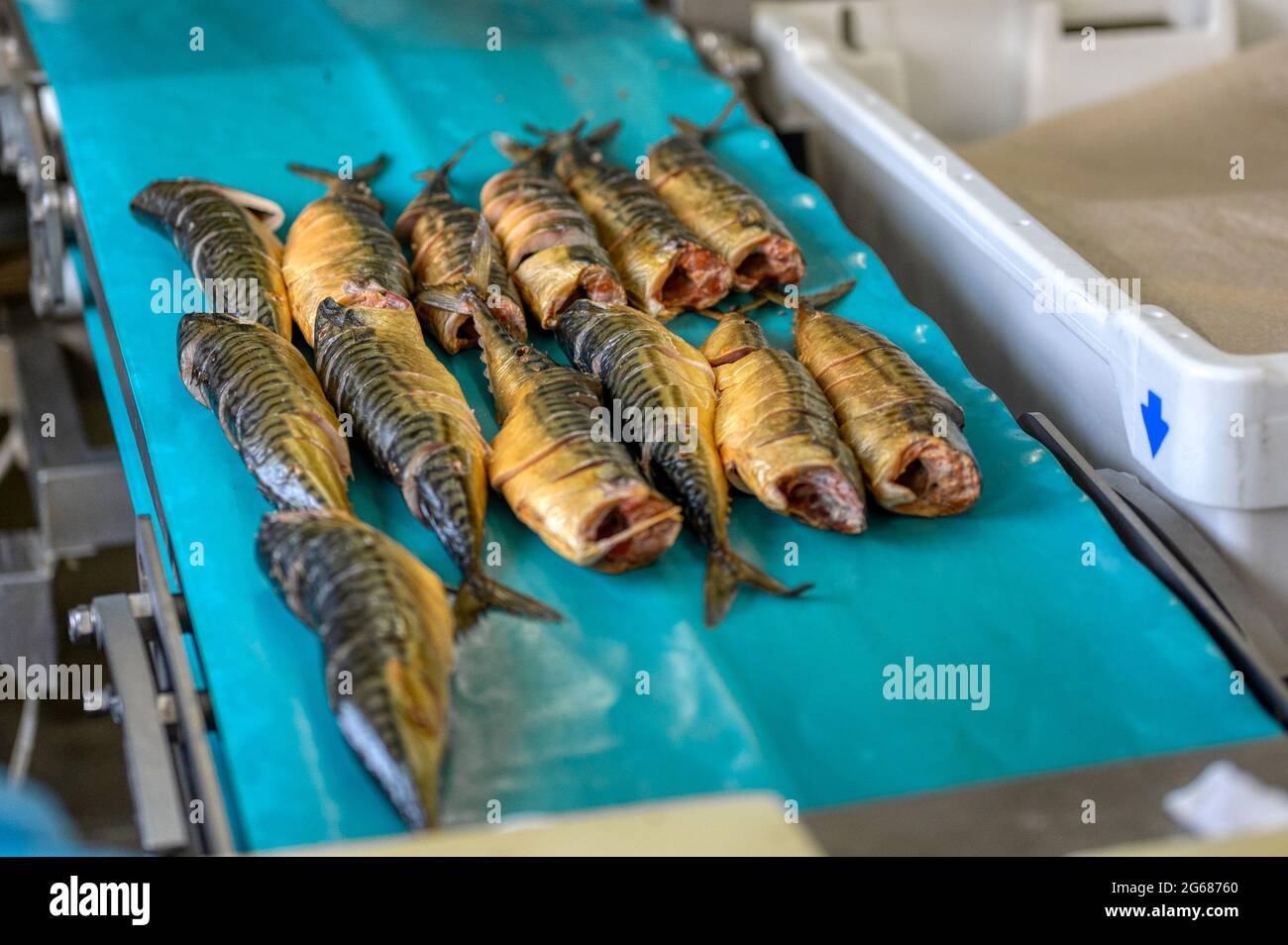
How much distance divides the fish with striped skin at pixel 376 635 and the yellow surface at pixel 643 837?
8.9 inches

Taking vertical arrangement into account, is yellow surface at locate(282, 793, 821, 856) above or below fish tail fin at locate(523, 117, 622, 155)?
below

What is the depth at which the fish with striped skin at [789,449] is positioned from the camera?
182 centimetres

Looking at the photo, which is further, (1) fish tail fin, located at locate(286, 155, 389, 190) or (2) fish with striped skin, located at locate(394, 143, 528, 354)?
(1) fish tail fin, located at locate(286, 155, 389, 190)

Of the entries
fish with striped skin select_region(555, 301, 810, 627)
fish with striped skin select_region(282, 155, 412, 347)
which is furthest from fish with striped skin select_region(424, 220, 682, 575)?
fish with striped skin select_region(282, 155, 412, 347)

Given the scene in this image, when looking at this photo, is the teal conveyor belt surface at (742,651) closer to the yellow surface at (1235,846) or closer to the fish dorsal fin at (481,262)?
the fish dorsal fin at (481,262)

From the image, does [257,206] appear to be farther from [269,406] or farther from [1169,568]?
[1169,568]

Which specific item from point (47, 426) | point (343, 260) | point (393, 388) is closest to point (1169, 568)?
point (393, 388)

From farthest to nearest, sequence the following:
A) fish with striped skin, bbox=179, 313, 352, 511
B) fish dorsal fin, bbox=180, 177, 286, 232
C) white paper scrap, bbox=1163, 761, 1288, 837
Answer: fish dorsal fin, bbox=180, 177, 286, 232, fish with striped skin, bbox=179, 313, 352, 511, white paper scrap, bbox=1163, 761, 1288, 837

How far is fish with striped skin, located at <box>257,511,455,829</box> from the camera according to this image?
1.41 meters

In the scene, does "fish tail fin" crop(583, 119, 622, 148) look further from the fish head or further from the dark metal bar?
the dark metal bar

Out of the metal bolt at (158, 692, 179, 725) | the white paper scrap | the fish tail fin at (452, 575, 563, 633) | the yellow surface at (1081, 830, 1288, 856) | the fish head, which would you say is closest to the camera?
the yellow surface at (1081, 830, 1288, 856)

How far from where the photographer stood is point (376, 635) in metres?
1.48

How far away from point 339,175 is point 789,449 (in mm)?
1311

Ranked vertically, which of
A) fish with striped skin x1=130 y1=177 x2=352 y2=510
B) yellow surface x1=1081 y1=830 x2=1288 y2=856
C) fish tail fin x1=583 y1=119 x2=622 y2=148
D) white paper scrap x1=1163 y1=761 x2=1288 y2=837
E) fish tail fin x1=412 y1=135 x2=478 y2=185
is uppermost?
fish tail fin x1=583 y1=119 x2=622 y2=148
